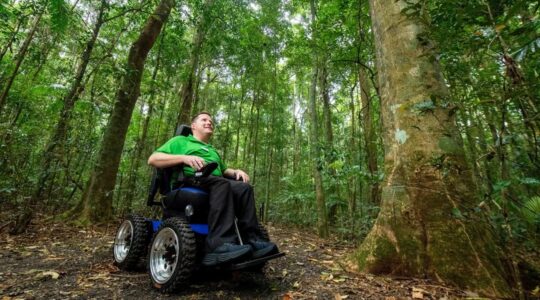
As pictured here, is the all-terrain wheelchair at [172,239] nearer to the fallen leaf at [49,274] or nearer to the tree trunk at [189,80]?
the fallen leaf at [49,274]

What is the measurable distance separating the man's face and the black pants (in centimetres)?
98

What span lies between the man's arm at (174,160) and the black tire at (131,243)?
722mm

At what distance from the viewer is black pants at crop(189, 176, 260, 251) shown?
94.1 inches

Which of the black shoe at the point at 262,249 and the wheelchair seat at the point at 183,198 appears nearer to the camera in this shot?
the black shoe at the point at 262,249

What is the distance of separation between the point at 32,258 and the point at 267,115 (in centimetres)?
955

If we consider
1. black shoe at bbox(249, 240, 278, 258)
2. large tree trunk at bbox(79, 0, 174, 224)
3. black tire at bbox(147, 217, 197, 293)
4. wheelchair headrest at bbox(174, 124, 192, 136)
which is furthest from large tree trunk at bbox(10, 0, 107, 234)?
black shoe at bbox(249, 240, 278, 258)

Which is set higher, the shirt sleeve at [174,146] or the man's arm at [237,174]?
the shirt sleeve at [174,146]

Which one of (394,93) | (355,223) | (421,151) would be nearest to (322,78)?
(355,223)

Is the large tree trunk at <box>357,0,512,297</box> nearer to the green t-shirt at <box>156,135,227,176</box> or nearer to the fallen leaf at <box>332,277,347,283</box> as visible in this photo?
the fallen leaf at <box>332,277,347,283</box>

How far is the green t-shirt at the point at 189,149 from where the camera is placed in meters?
3.06

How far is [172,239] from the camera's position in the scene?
2604mm

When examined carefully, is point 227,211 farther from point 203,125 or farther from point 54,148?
point 54,148

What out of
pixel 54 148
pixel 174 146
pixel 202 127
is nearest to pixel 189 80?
pixel 54 148

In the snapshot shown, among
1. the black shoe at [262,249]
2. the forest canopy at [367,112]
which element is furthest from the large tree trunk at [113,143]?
the black shoe at [262,249]
